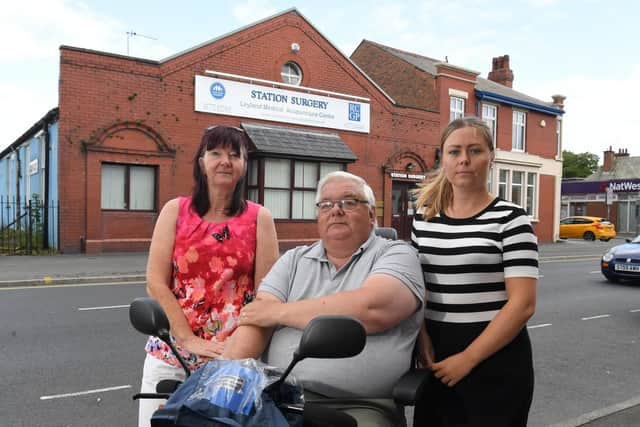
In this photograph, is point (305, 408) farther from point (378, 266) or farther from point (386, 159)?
point (386, 159)

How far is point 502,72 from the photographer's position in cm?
3384

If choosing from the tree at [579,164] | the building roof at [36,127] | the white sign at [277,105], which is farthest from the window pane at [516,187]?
the tree at [579,164]

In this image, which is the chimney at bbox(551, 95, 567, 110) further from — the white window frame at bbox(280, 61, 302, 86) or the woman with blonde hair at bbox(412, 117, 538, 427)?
the woman with blonde hair at bbox(412, 117, 538, 427)

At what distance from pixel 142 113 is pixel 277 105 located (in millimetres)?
4895

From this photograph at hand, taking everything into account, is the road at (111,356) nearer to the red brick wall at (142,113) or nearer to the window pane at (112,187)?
the red brick wall at (142,113)

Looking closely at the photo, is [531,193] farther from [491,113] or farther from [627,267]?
[627,267]

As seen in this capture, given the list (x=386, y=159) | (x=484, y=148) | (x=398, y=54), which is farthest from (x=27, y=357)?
(x=398, y=54)

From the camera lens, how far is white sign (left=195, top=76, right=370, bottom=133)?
17672 millimetres

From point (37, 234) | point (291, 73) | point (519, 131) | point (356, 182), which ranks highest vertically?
point (291, 73)

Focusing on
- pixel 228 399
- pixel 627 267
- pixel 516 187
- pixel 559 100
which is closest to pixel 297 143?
pixel 627 267

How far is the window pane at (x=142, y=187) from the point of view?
16.5m

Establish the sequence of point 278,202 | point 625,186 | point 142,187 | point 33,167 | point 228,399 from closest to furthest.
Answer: point 228,399 < point 142,187 < point 278,202 < point 33,167 < point 625,186

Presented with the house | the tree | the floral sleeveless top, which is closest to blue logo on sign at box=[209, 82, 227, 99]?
the house

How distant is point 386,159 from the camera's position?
873 inches
